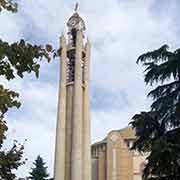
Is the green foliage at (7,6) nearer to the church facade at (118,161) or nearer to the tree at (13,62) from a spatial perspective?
the tree at (13,62)

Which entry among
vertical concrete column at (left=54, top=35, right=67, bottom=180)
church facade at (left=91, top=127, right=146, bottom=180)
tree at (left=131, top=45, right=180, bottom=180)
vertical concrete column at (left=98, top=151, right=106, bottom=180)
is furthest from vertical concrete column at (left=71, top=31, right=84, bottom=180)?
tree at (left=131, top=45, right=180, bottom=180)

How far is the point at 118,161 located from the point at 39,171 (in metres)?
11.7

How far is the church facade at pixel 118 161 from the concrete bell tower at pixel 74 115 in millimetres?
9415

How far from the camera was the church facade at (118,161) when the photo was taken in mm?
65625

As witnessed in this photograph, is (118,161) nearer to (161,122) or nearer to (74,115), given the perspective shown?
(74,115)

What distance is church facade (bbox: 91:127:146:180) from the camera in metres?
65.6

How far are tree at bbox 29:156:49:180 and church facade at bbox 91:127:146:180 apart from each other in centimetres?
926

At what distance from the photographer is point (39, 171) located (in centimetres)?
6047

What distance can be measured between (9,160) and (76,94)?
49.2m

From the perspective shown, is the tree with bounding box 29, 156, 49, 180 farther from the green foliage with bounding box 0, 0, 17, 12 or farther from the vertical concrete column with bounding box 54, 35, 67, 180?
the green foliage with bounding box 0, 0, 17, 12

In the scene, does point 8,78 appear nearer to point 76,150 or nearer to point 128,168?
point 76,150

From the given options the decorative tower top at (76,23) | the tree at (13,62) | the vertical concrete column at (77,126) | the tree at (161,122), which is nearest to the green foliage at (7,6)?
the tree at (13,62)

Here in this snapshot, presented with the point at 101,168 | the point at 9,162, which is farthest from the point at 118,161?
the point at 9,162

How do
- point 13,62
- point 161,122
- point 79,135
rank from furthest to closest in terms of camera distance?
point 79,135 < point 161,122 < point 13,62
